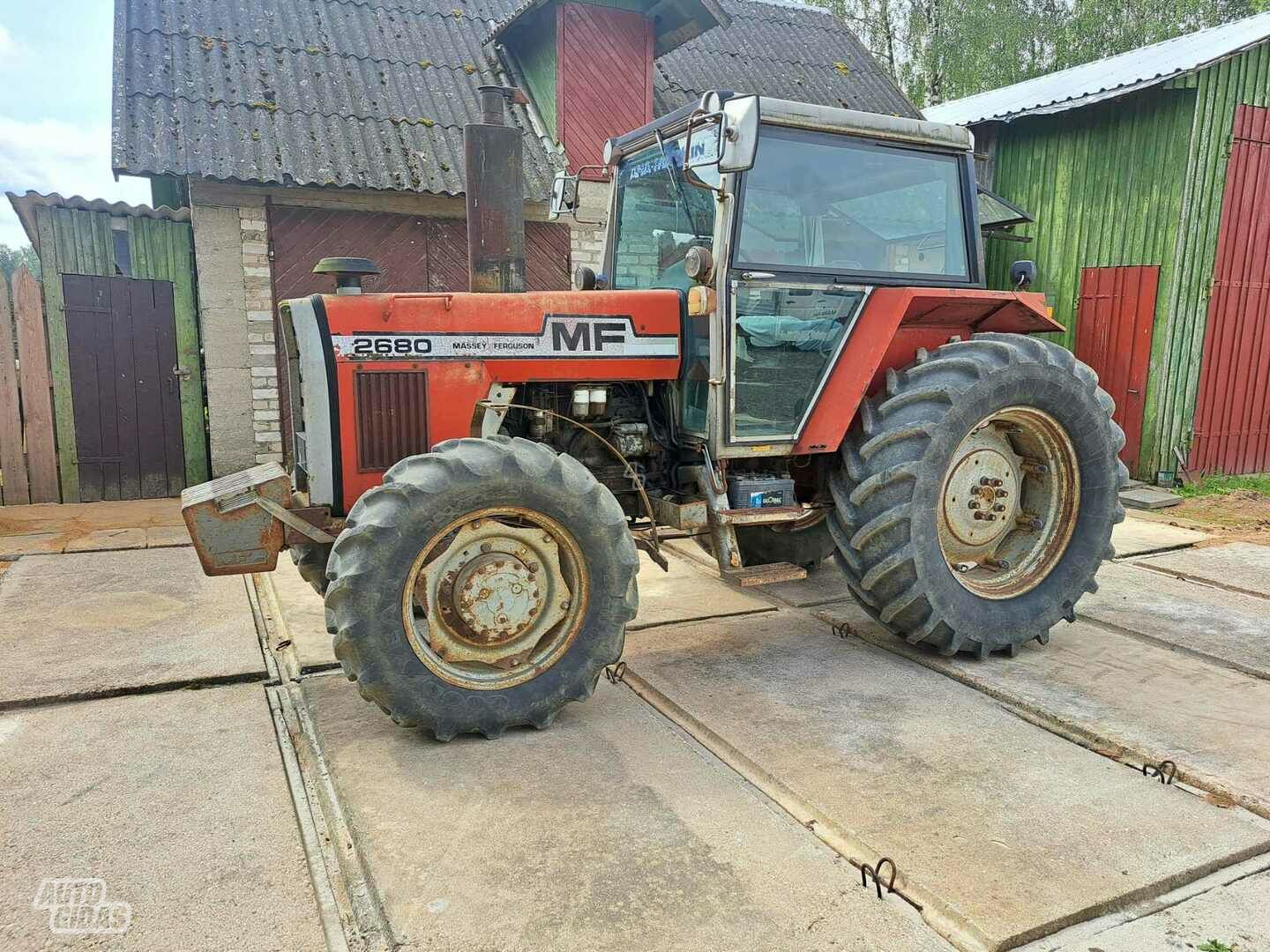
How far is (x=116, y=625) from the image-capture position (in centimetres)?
440

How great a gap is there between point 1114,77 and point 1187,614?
656cm

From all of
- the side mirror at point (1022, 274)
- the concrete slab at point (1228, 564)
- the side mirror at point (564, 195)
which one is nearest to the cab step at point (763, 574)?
the side mirror at point (1022, 274)

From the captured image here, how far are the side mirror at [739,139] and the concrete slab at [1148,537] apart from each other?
13.5 ft

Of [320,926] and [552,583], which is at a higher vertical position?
[552,583]

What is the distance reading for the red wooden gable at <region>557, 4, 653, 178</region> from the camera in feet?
29.2

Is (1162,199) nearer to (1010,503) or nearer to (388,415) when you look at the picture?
(1010,503)

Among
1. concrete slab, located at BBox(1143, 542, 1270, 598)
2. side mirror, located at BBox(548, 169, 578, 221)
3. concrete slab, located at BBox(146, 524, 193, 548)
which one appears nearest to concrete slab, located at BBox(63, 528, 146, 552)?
concrete slab, located at BBox(146, 524, 193, 548)

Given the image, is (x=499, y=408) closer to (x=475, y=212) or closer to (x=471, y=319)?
(x=471, y=319)

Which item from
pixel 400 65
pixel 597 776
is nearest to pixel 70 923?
pixel 597 776

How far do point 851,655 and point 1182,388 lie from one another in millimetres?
5985

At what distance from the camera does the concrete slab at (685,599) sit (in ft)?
15.2

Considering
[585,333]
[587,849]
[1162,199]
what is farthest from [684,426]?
[1162,199]

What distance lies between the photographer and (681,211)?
4.07 metres

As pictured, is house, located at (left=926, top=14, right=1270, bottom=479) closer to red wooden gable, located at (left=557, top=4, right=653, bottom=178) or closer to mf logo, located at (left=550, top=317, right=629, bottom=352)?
red wooden gable, located at (left=557, top=4, right=653, bottom=178)
